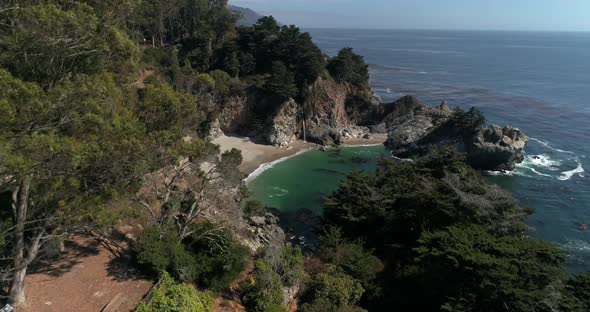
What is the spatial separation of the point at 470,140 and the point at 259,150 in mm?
23443

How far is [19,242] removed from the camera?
487 inches

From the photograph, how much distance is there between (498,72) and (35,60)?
4764 inches

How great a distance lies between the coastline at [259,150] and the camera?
45219mm

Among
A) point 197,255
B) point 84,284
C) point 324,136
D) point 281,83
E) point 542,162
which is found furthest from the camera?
point 324,136

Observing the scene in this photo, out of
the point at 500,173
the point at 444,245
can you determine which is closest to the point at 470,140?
the point at 500,173

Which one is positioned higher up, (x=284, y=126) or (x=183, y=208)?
(x=183, y=208)

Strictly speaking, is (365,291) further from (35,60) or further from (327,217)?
(35,60)

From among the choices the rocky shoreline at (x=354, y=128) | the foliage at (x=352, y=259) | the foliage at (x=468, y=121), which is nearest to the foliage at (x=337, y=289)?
the foliage at (x=352, y=259)

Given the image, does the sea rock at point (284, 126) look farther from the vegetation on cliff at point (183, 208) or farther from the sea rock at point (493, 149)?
the sea rock at point (493, 149)

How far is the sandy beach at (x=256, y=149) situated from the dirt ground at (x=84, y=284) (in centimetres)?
2752

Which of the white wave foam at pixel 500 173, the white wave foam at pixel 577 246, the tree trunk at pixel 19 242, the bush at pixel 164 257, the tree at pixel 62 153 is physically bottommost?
the white wave foam at pixel 577 246

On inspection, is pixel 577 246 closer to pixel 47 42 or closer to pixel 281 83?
pixel 281 83

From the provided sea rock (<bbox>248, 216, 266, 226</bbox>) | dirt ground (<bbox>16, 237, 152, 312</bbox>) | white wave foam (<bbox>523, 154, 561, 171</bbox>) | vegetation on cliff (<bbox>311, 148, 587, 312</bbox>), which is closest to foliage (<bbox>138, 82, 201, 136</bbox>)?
dirt ground (<bbox>16, 237, 152, 312</bbox>)

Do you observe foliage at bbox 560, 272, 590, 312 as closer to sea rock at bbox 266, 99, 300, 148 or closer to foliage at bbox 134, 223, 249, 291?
foliage at bbox 134, 223, 249, 291
